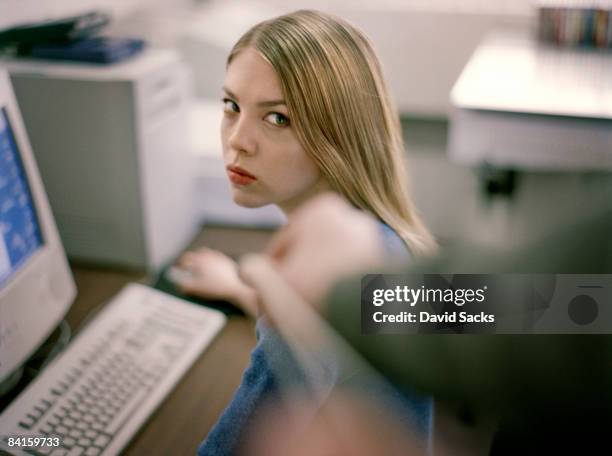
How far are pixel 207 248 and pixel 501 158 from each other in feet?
1.74

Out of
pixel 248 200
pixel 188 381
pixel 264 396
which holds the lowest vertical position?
pixel 188 381

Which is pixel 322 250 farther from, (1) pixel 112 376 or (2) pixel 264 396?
(1) pixel 112 376

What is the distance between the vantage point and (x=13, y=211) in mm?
758

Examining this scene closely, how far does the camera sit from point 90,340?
0.82m

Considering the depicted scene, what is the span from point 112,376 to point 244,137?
380mm

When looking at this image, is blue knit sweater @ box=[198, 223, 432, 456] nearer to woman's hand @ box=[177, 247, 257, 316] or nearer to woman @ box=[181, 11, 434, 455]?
woman @ box=[181, 11, 434, 455]

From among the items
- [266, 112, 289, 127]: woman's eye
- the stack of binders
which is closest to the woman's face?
[266, 112, 289, 127]: woman's eye

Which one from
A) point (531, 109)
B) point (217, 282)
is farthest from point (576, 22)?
point (217, 282)

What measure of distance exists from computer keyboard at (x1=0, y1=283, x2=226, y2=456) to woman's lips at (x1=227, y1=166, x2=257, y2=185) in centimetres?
32

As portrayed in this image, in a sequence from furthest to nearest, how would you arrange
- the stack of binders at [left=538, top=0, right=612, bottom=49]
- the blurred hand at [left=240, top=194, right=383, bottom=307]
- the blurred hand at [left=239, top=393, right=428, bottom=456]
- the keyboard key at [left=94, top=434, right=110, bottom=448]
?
the stack of binders at [left=538, top=0, right=612, bottom=49]
the keyboard key at [left=94, top=434, right=110, bottom=448]
the blurred hand at [left=239, top=393, right=428, bottom=456]
the blurred hand at [left=240, top=194, right=383, bottom=307]

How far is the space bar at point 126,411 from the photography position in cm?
69

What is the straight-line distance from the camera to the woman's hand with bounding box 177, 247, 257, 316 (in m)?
0.92

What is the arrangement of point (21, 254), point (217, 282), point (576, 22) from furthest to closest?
point (576, 22) < point (217, 282) < point (21, 254)

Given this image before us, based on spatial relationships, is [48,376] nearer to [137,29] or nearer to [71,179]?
[71,179]
